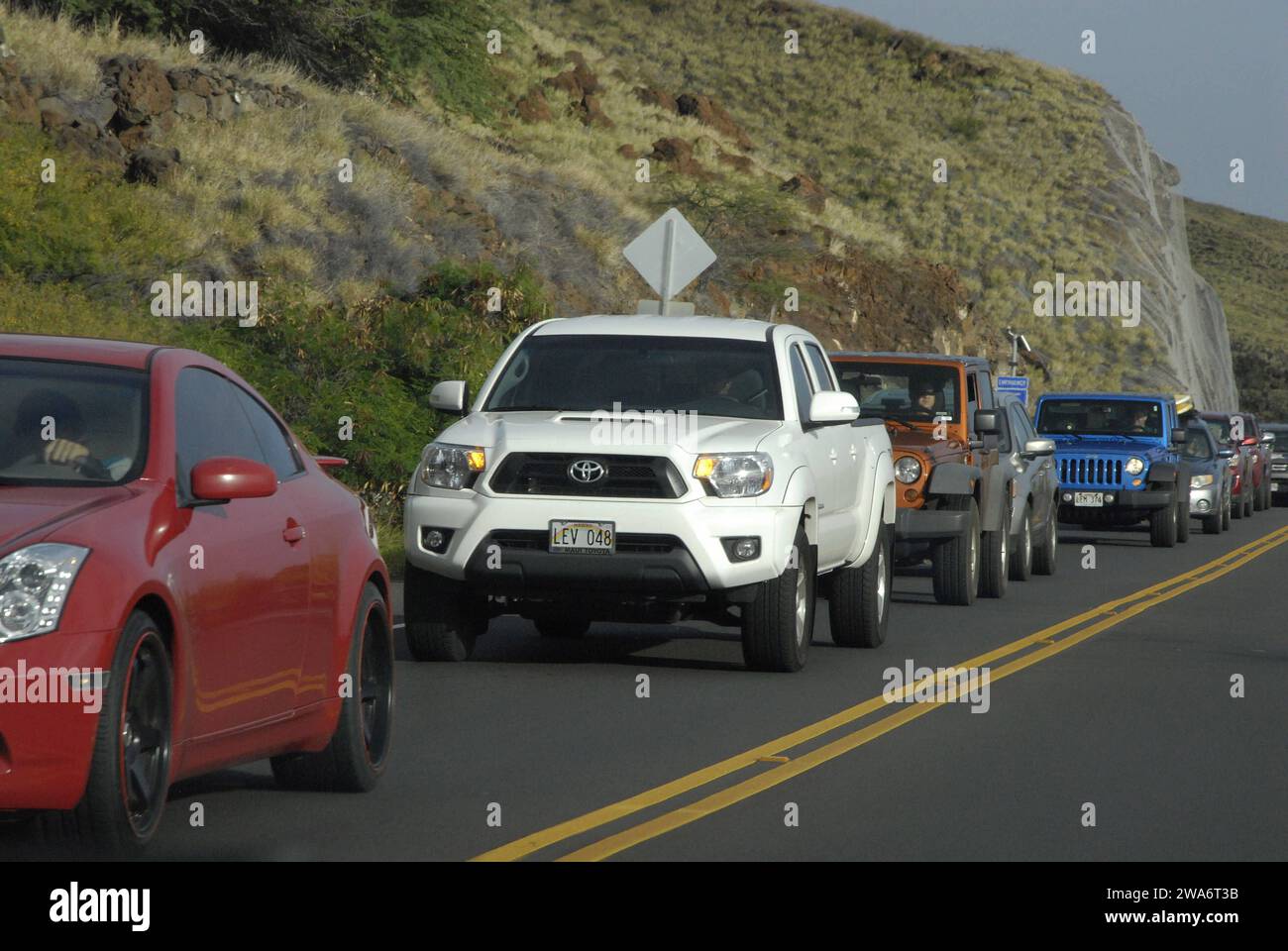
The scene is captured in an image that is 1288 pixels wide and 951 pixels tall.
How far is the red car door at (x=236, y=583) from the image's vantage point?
7316 millimetres

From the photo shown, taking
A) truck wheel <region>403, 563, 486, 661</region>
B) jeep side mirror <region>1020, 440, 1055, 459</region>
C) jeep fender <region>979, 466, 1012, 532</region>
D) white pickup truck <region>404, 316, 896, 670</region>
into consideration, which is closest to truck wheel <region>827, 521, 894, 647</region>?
white pickup truck <region>404, 316, 896, 670</region>

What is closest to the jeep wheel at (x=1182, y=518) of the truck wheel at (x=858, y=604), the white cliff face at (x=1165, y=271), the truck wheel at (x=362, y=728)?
the truck wheel at (x=858, y=604)

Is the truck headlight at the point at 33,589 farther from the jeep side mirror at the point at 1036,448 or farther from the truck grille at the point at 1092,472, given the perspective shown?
the truck grille at the point at 1092,472

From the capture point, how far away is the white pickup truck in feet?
41.4

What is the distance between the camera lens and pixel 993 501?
1989 centimetres

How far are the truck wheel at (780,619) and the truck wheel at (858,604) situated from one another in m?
1.49

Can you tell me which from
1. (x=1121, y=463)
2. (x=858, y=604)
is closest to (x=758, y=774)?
(x=858, y=604)

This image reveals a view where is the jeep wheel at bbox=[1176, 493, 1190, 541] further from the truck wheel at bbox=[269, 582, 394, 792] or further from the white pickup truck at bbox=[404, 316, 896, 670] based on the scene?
the truck wheel at bbox=[269, 582, 394, 792]

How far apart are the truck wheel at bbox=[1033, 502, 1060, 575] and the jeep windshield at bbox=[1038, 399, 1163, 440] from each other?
21.4ft

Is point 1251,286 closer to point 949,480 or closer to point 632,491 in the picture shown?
point 949,480

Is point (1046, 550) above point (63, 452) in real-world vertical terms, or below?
below

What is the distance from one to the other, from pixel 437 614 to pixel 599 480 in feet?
4.30

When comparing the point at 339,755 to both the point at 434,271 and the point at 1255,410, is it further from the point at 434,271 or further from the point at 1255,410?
the point at 1255,410
